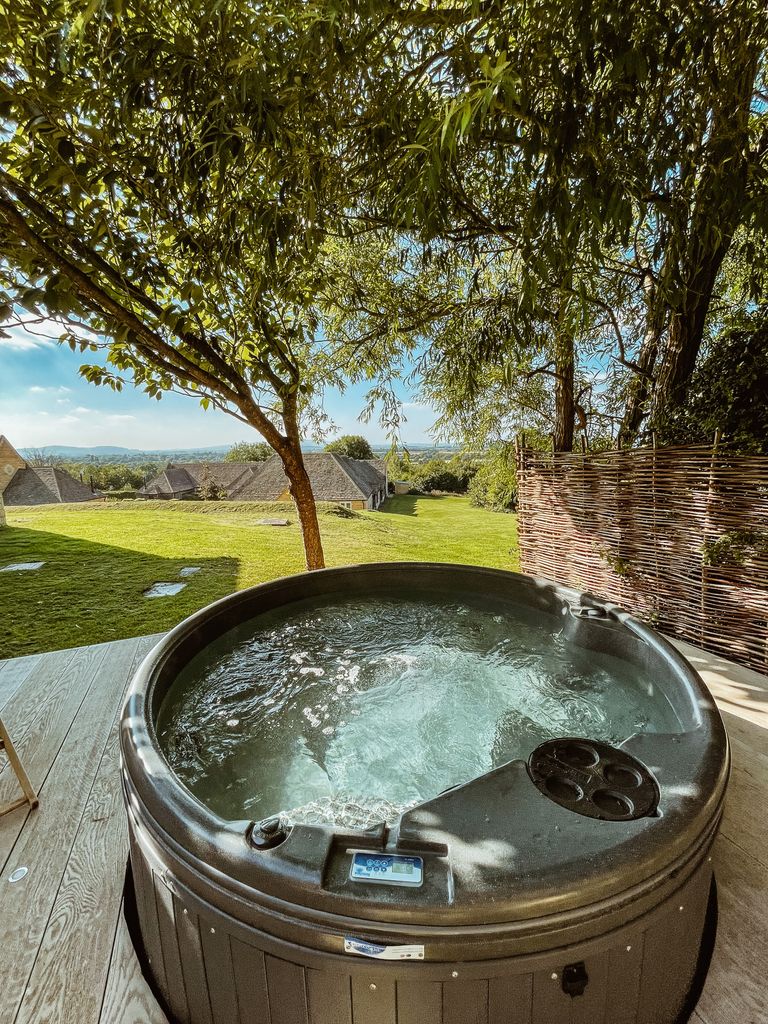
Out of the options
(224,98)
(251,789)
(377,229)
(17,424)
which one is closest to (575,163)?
(224,98)

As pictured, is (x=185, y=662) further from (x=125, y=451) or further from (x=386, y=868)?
(x=125, y=451)

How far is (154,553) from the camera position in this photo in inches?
201

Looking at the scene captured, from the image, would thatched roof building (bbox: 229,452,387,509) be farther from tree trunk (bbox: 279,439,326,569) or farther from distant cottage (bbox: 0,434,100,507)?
tree trunk (bbox: 279,439,326,569)

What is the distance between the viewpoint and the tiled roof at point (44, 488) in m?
5.14

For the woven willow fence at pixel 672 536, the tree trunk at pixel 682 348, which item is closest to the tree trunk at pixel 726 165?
the tree trunk at pixel 682 348

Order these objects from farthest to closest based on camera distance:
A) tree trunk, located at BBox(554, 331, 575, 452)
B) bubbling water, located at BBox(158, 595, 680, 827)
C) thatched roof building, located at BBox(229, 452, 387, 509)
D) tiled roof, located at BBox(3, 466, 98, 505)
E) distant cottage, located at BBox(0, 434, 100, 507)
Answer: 1. thatched roof building, located at BBox(229, 452, 387, 509)
2. tiled roof, located at BBox(3, 466, 98, 505)
3. distant cottage, located at BBox(0, 434, 100, 507)
4. tree trunk, located at BBox(554, 331, 575, 452)
5. bubbling water, located at BBox(158, 595, 680, 827)

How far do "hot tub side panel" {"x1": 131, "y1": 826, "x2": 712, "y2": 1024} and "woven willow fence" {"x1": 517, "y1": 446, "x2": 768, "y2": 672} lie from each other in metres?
2.15

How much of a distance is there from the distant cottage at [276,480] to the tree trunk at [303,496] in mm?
7165

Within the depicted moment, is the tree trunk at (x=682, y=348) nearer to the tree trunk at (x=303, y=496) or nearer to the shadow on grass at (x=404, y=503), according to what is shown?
the tree trunk at (x=303, y=496)

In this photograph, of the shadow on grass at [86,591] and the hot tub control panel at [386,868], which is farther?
the shadow on grass at [86,591]

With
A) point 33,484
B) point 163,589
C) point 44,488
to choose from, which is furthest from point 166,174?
point 44,488

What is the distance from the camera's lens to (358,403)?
4.09 meters

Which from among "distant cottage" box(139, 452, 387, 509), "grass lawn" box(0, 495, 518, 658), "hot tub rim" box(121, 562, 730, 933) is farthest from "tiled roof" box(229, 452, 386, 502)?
"hot tub rim" box(121, 562, 730, 933)

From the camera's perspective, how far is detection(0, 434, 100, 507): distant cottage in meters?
4.46
